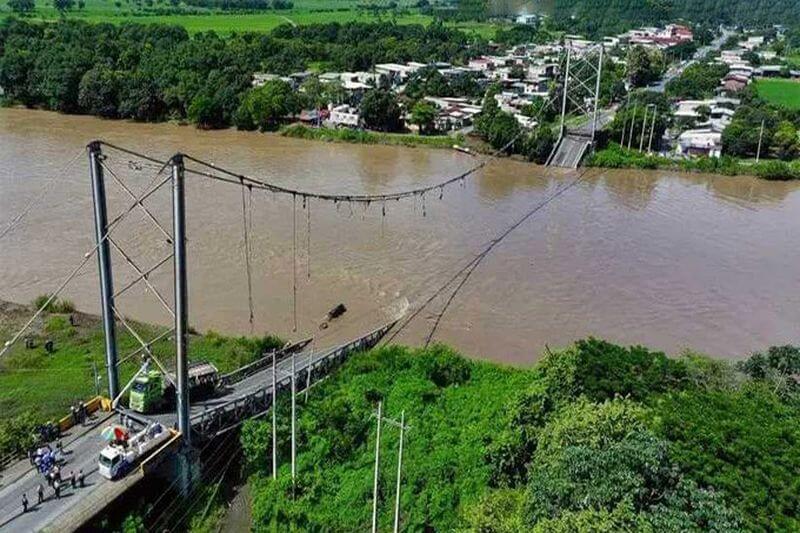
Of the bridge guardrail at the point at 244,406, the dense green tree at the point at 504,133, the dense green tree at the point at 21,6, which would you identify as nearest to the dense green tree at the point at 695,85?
the dense green tree at the point at 504,133

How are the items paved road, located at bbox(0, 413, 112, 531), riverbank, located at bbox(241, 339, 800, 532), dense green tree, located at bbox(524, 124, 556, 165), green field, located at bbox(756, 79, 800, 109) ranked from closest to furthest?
1. riverbank, located at bbox(241, 339, 800, 532)
2. paved road, located at bbox(0, 413, 112, 531)
3. dense green tree, located at bbox(524, 124, 556, 165)
4. green field, located at bbox(756, 79, 800, 109)

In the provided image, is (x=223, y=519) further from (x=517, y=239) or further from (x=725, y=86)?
(x=725, y=86)

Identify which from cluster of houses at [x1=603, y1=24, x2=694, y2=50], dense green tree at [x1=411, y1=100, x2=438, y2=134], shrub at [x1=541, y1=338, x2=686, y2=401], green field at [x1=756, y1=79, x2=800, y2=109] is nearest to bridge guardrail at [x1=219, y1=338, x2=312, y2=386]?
shrub at [x1=541, y1=338, x2=686, y2=401]

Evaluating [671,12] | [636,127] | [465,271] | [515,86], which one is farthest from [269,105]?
Result: [671,12]

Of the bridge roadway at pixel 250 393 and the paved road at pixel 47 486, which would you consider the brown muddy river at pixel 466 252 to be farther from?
the paved road at pixel 47 486

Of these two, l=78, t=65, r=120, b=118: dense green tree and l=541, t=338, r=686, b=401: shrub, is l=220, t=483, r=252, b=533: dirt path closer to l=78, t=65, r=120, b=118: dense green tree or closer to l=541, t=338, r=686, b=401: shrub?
l=541, t=338, r=686, b=401: shrub

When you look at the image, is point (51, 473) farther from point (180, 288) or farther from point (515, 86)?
point (515, 86)

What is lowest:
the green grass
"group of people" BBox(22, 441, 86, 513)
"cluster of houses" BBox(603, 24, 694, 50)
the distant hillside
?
the green grass
